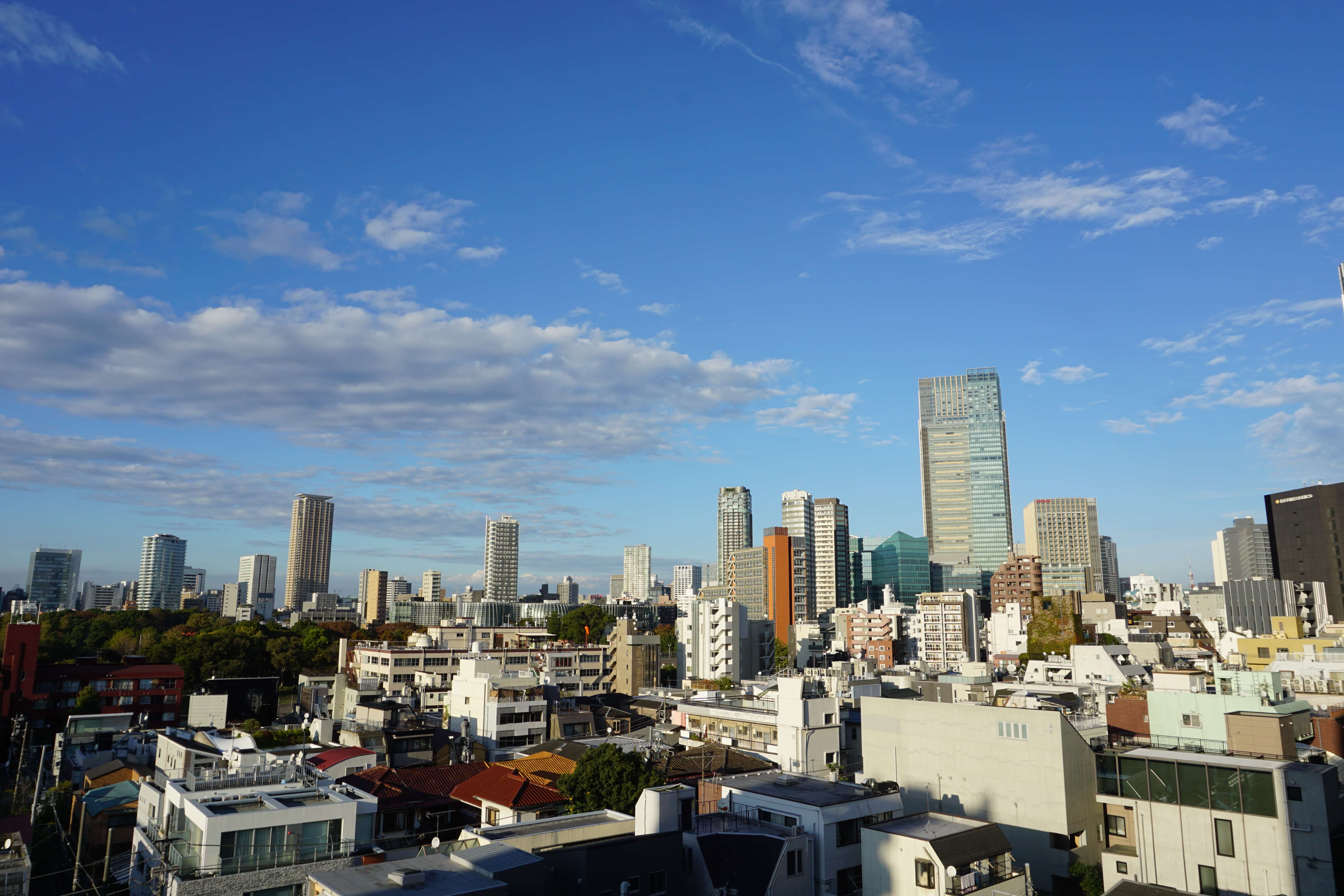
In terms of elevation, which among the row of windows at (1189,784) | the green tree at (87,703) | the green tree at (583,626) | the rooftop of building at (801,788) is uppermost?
the green tree at (583,626)

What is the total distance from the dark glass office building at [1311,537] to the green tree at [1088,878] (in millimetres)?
86610

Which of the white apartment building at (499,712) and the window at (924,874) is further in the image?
the white apartment building at (499,712)

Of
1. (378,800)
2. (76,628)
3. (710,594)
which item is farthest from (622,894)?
(710,594)

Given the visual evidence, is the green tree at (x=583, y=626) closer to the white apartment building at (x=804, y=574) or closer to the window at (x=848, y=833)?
the white apartment building at (x=804, y=574)

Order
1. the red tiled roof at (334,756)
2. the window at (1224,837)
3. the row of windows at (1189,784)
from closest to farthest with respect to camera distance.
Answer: the row of windows at (1189,784)
the window at (1224,837)
the red tiled roof at (334,756)

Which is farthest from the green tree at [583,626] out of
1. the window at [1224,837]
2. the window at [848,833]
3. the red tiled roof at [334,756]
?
the window at [1224,837]

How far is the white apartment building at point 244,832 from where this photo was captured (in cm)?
1945

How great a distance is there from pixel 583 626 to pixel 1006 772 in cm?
8522

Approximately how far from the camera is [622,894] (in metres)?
17.6

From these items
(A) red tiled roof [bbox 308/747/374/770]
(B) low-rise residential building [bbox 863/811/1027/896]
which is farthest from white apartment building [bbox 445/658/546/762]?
(B) low-rise residential building [bbox 863/811/1027/896]

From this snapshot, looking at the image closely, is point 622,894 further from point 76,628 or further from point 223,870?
point 76,628

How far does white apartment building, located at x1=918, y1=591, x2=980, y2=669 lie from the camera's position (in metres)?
113

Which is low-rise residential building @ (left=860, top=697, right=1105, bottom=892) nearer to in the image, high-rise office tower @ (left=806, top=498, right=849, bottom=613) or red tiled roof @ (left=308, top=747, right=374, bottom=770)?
red tiled roof @ (left=308, top=747, right=374, bottom=770)

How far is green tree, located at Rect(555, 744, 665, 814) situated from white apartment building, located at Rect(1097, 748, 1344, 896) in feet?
51.2
